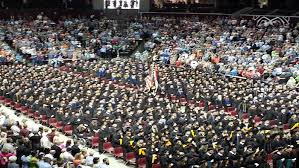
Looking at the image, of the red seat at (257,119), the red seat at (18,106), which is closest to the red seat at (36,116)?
the red seat at (18,106)

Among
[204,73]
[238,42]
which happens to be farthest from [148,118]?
[238,42]

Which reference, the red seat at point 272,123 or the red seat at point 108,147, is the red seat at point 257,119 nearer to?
the red seat at point 272,123

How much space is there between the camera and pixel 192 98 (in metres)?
28.0

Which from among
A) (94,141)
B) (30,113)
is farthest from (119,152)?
(30,113)

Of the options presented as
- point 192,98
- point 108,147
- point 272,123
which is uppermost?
point 192,98

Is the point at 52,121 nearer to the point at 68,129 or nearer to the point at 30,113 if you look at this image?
the point at 68,129

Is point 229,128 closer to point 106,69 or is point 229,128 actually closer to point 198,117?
point 198,117

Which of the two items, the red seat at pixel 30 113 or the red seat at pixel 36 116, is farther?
the red seat at pixel 30 113

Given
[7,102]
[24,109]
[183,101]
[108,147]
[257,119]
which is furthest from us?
[183,101]

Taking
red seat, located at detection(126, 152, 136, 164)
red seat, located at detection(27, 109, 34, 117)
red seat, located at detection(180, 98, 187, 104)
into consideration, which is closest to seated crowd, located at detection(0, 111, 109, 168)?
red seat, located at detection(126, 152, 136, 164)

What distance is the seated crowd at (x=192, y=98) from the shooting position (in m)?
18.9

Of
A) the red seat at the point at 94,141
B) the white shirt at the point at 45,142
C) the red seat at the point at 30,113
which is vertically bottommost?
the red seat at the point at 94,141

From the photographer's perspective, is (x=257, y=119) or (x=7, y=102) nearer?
(x=257, y=119)

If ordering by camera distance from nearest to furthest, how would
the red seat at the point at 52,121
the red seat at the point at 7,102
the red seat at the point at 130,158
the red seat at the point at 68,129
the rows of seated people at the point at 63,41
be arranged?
the red seat at the point at 130,158
the red seat at the point at 68,129
the red seat at the point at 52,121
the red seat at the point at 7,102
the rows of seated people at the point at 63,41
